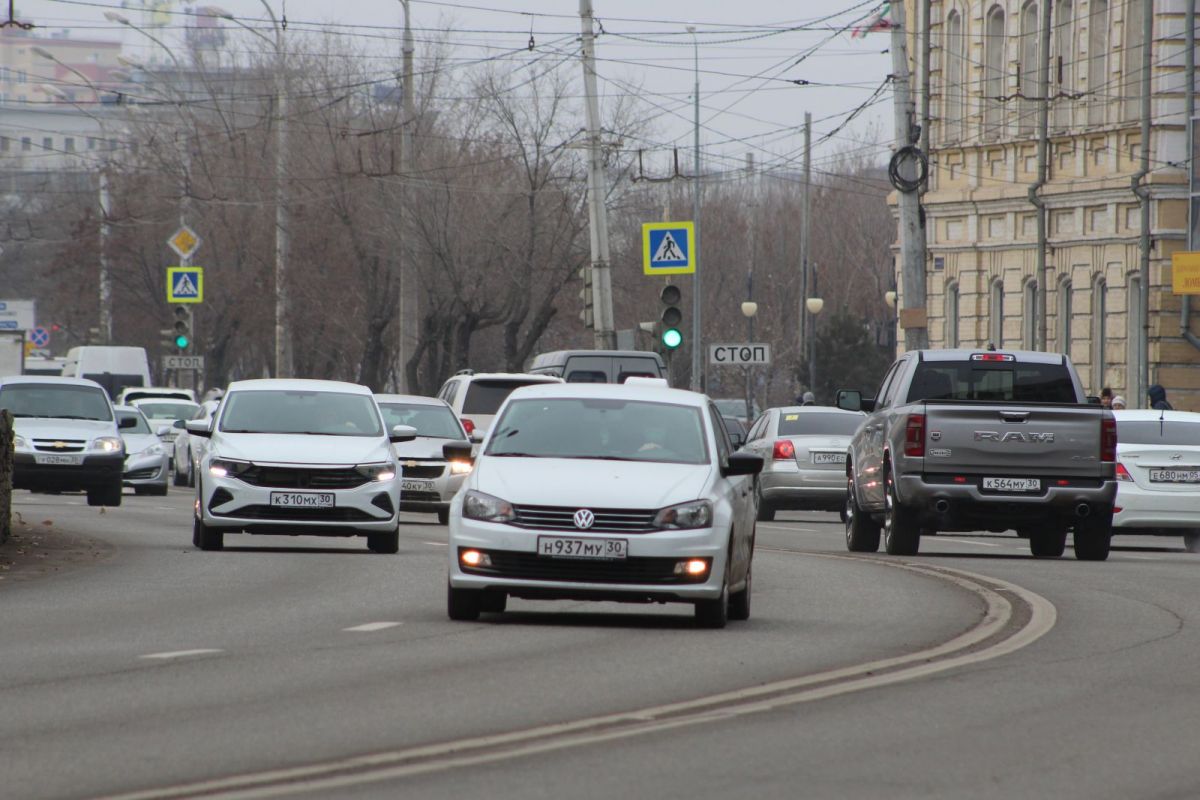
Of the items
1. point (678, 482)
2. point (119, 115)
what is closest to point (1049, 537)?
point (678, 482)

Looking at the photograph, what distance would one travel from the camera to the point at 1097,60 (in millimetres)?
48250

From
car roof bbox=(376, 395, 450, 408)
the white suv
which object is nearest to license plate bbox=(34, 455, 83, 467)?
car roof bbox=(376, 395, 450, 408)

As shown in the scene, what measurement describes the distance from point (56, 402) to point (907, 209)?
12.8m

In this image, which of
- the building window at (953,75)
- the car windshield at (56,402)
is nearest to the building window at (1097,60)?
the building window at (953,75)

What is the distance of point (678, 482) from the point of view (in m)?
14.2

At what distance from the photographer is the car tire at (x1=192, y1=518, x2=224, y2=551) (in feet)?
72.3

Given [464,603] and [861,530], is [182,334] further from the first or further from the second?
[464,603]

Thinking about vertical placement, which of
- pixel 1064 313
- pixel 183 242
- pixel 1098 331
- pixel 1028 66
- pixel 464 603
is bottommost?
pixel 464 603

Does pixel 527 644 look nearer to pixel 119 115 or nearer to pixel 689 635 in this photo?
pixel 689 635

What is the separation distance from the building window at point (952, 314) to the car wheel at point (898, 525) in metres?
31.4

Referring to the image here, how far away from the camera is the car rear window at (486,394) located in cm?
3441

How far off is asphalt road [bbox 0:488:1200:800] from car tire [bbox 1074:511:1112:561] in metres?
3.65

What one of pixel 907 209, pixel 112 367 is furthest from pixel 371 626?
pixel 112 367

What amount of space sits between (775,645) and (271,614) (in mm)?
3435
